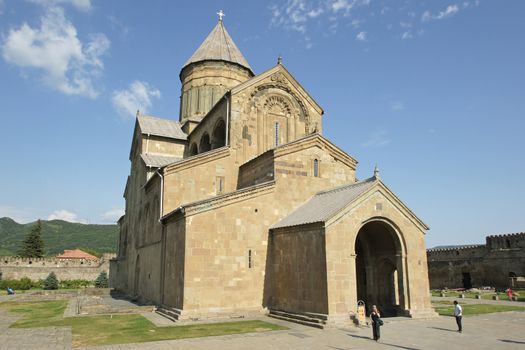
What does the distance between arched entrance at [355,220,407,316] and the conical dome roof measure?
63.1 ft

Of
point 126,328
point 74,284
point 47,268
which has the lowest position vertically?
point 74,284

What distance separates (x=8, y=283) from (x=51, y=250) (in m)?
70.2

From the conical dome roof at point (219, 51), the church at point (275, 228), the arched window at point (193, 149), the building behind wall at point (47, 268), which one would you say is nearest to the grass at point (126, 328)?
the church at point (275, 228)

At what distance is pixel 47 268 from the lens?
161 feet

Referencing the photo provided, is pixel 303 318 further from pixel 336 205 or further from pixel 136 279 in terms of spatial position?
pixel 136 279

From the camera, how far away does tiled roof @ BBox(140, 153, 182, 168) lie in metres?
23.8

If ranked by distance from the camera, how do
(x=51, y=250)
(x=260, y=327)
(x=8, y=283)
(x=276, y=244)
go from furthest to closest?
(x=51, y=250) < (x=8, y=283) < (x=276, y=244) < (x=260, y=327)

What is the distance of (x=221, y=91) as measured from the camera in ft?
98.8

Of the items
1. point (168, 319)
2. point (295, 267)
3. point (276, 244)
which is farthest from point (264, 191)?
point (168, 319)

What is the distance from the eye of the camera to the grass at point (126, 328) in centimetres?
1139

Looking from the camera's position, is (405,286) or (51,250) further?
(51,250)

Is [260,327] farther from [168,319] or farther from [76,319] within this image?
[76,319]

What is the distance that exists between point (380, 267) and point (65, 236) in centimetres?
12256

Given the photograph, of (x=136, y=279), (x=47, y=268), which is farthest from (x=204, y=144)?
(x=47, y=268)
